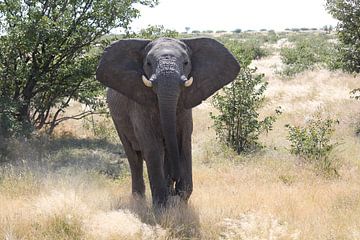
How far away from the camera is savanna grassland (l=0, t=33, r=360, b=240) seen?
5418mm

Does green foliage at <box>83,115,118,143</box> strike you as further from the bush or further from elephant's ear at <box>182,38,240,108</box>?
elephant's ear at <box>182,38,240,108</box>

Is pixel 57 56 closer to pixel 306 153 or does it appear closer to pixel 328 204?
pixel 306 153

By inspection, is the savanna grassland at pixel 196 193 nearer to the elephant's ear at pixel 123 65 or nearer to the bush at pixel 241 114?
the bush at pixel 241 114

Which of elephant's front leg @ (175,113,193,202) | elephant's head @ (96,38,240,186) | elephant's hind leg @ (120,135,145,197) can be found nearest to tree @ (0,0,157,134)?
elephant's hind leg @ (120,135,145,197)

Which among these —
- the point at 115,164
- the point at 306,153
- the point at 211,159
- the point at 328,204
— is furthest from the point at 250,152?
the point at 328,204

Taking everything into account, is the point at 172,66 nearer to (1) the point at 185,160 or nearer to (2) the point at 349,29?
(1) the point at 185,160

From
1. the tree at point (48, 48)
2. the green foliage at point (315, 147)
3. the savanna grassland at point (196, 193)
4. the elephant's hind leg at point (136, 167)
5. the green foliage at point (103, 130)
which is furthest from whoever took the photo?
the green foliage at point (103, 130)

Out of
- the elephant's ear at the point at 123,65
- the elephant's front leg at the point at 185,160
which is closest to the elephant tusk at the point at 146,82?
the elephant's ear at the point at 123,65

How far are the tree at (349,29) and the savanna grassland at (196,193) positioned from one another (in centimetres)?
154

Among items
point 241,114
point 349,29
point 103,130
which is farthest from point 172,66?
point 349,29

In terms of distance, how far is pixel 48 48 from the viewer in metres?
11.5

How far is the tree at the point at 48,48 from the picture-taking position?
35.3 feet

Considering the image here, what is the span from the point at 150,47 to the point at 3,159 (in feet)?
17.7

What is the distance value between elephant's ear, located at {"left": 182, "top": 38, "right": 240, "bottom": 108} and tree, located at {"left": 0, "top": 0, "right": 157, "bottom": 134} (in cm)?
500
